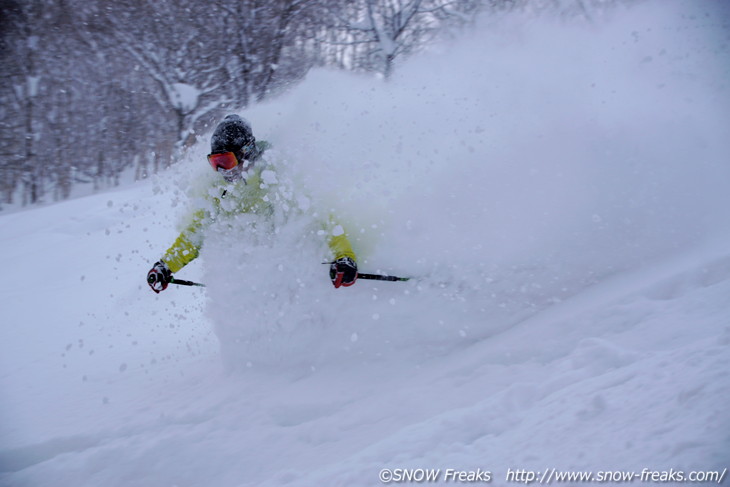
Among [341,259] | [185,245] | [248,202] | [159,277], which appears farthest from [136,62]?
[341,259]

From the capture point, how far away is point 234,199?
2.97 meters

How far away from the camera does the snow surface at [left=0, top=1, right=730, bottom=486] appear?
1815 millimetres

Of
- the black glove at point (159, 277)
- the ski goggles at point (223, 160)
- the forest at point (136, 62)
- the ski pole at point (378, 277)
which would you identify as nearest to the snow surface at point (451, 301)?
the ski pole at point (378, 277)

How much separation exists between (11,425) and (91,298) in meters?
2.63

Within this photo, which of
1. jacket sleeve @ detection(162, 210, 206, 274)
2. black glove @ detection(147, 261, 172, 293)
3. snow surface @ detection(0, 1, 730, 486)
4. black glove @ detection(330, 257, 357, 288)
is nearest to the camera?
snow surface @ detection(0, 1, 730, 486)

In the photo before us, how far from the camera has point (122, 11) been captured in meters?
11.7

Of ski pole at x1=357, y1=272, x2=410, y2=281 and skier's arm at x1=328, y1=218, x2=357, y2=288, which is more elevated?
skier's arm at x1=328, y1=218, x2=357, y2=288

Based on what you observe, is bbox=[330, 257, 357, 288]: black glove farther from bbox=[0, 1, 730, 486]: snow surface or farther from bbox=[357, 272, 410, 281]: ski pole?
bbox=[0, 1, 730, 486]: snow surface

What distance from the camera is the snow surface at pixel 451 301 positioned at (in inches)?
71.5

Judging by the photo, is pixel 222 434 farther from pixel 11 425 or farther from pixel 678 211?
pixel 678 211

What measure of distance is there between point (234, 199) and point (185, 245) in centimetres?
58

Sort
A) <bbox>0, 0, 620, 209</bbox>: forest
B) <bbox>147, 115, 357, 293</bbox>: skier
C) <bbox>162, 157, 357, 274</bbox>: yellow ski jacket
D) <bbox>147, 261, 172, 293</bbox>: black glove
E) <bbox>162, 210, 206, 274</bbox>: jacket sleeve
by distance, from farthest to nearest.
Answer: <bbox>0, 0, 620, 209</bbox>: forest
<bbox>162, 210, 206, 274</bbox>: jacket sleeve
<bbox>147, 261, 172, 293</bbox>: black glove
<bbox>162, 157, 357, 274</bbox>: yellow ski jacket
<bbox>147, 115, 357, 293</bbox>: skier

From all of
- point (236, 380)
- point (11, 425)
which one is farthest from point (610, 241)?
point (11, 425)

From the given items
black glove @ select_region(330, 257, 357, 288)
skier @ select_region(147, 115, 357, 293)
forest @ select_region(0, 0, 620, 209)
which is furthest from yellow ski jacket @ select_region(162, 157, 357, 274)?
forest @ select_region(0, 0, 620, 209)
